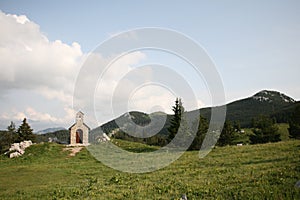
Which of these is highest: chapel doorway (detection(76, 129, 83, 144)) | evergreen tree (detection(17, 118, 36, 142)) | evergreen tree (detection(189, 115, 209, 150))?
evergreen tree (detection(17, 118, 36, 142))

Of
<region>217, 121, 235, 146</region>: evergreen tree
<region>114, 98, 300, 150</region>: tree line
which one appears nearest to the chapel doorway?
<region>114, 98, 300, 150</region>: tree line

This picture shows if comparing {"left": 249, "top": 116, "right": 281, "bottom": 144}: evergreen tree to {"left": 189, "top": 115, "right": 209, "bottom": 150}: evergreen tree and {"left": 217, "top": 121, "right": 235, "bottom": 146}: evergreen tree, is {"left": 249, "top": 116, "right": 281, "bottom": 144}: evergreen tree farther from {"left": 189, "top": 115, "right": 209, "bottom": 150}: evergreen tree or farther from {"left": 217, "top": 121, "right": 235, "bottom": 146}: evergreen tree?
{"left": 189, "top": 115, "right": 209, "bottom": 150}: evergreen tree

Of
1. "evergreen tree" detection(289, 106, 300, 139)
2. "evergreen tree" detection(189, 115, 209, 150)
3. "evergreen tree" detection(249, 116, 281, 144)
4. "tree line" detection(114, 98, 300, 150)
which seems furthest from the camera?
"evergreen tree" detection(249, 116, 281, 144)

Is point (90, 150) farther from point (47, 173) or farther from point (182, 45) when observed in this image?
point (182, 45)

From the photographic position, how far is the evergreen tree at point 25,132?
71188mm

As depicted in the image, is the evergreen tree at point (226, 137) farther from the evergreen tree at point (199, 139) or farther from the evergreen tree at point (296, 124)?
the evergreen tree at point (199, 139)

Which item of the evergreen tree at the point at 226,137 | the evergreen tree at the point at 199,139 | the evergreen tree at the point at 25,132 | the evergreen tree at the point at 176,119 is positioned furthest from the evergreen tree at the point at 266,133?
the evergreen tree at the point at 25,132

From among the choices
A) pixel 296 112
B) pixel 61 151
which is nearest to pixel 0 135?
pixel 61 151

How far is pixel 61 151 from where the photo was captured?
47.5 metres

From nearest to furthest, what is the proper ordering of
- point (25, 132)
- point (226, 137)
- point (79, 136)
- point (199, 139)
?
point (199, 139) → point (79, 136) → point (226, 137) → point (25, 132)

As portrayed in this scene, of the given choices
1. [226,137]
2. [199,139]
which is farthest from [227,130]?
[199,139]

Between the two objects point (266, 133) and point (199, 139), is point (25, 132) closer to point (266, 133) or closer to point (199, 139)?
point (199, 139)

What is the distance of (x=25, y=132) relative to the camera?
72000 millimetres

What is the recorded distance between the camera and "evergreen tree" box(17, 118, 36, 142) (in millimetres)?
71188
